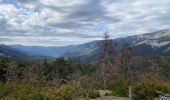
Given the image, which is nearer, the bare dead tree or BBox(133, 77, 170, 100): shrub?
BBox(133, 77, 170, 100): shrub

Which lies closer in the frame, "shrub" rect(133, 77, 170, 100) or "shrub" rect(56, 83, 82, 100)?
"shrub" rect(56, 83, 82, 100)

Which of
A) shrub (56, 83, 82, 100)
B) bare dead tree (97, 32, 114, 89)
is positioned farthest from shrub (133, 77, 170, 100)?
bare dead tree (97, 32, 114, 89)

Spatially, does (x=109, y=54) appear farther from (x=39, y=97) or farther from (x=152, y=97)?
(x=39, y=97)

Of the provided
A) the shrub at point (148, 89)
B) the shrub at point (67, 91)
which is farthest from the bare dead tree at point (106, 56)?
the shrub at point (67, 91)

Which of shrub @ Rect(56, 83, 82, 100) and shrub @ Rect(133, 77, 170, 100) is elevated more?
shrub @ Rect(56, 83, 82, 100)

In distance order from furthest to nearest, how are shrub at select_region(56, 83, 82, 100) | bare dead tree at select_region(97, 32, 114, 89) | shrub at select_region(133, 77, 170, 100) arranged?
bare dead tree at select_region(97, 32, 114, 89) < shrub at select_region(133, 77, 170, 100) < shrub at select_region(56, 83, 82, 100)

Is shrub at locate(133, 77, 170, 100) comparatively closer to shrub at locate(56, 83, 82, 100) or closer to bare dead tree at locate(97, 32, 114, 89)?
shrub at locate(56, 83, 82, 100)

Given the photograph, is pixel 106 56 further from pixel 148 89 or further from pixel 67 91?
pixel 67 91

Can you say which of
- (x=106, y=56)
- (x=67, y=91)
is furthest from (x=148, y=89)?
(x=106, y=56)

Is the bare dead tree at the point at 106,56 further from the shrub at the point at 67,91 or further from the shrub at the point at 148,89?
the shrub at the point at 67,91

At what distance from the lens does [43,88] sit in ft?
57.6

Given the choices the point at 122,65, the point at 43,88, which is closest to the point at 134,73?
the point at 122,65

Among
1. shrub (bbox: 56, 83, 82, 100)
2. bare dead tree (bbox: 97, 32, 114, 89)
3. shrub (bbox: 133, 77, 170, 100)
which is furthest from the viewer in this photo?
bare dead tree (bbox: 97, 32, 114, 89)

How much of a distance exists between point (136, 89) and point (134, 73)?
2977 centimetres
